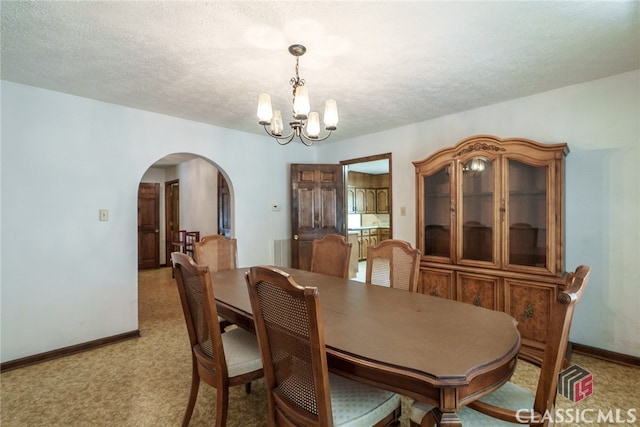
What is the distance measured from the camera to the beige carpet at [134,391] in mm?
A: 1942

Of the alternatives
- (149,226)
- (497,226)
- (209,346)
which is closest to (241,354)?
(209,346)

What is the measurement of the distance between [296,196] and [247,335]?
2.67 m

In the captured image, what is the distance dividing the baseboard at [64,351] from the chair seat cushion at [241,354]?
1.83 meters

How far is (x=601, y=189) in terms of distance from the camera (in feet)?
8.77

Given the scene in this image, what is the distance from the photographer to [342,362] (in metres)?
1.19

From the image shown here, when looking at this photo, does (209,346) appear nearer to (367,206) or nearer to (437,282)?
(437,282)

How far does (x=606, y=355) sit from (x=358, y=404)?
2.65 metres

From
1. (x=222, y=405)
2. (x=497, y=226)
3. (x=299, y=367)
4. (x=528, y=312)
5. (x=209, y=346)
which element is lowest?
(x=222, y=405)

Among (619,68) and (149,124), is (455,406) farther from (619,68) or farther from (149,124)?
(149,124)

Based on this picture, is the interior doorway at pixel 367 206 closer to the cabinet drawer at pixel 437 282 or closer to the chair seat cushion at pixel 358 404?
the cabinet drawer at pixel 437 282

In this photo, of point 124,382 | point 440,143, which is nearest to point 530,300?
point 440,143

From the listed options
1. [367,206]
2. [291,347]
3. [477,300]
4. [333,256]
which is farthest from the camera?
[367,206]

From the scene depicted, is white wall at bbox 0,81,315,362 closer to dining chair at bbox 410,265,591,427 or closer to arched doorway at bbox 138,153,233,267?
arched doorway at bbox 138,153,233,267

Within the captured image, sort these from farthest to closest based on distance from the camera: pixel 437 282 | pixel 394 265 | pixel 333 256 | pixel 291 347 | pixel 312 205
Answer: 1. pixel 312 205
2. pixel 437 282
3. pixel 333 256
4. pixel 394 265
5. pixel 291 347
